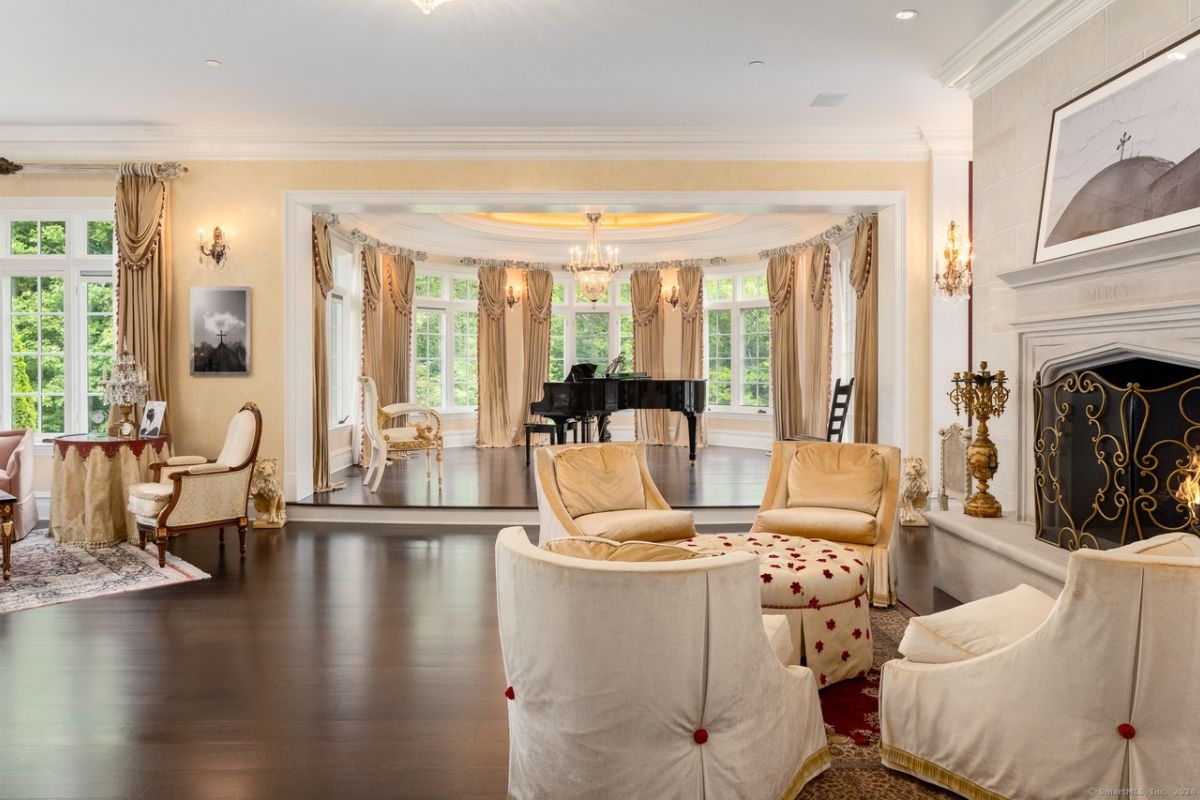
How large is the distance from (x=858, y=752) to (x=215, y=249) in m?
6.28

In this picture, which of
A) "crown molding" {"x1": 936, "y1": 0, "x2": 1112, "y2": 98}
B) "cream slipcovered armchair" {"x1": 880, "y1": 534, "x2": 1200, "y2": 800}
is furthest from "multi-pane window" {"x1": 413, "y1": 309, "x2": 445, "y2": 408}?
"cream slipcovered armchair" {"x1": 880, "y1": 534, "x2": 1200, "y2": 800}

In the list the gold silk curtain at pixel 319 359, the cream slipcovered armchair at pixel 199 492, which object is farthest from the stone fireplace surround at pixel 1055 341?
the gold silk curtain at pixel 319 359

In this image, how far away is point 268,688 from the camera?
310cm

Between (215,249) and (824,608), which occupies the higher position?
(215,249)

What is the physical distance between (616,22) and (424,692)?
3850 millimetres

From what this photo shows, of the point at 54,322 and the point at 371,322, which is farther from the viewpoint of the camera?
the point at 371,322

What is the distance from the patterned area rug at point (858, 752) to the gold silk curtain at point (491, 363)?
849cm

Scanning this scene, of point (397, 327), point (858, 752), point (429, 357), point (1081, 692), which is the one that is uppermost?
point (397, 327)

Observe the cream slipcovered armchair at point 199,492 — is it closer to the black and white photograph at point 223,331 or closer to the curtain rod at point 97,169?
the black and white photograph at point 223,331

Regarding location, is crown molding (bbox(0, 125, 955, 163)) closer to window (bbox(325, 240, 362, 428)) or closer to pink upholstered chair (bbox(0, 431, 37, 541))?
window (bbox(325, 240, 362, 428))

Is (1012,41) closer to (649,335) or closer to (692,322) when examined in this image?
(692,322)

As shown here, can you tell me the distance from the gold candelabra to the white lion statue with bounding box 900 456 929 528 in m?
1.80

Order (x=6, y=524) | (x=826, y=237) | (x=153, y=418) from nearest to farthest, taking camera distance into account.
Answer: (x=6, y=524) < (x=153, y=418) < (x=826, y=237)

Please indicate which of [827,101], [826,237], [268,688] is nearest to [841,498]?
[268,688]
